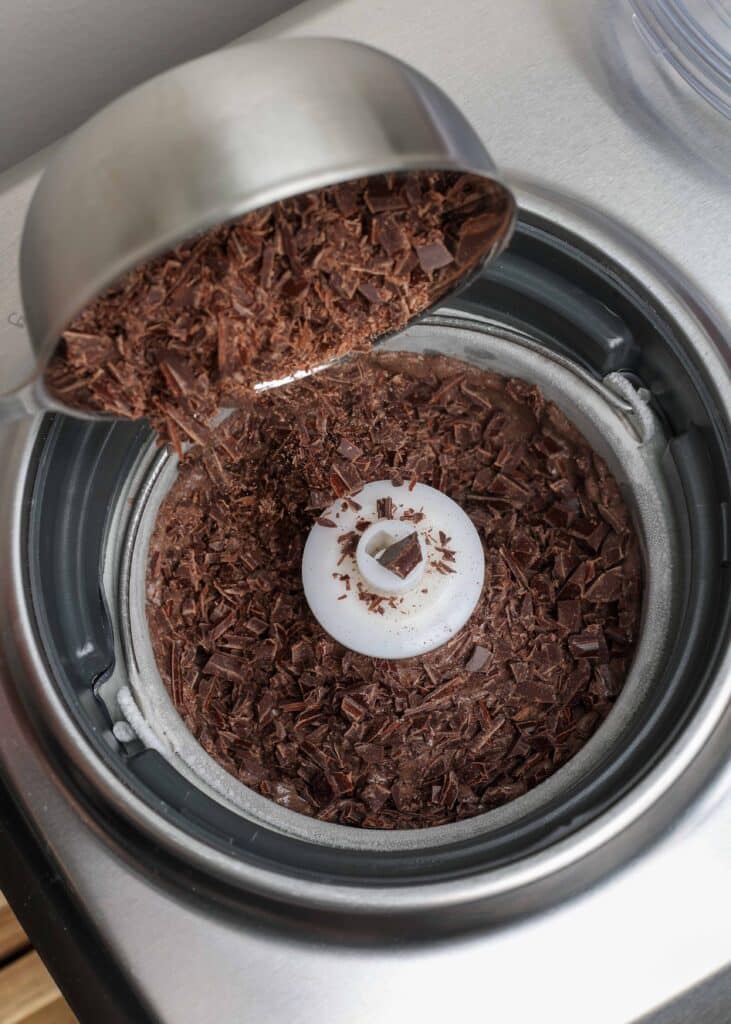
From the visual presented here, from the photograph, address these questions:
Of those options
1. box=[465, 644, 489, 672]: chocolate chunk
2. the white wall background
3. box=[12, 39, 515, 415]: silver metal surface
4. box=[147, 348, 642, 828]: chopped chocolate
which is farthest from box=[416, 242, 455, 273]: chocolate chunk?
the white wall background

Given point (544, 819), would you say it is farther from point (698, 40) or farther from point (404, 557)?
point (698, 40)

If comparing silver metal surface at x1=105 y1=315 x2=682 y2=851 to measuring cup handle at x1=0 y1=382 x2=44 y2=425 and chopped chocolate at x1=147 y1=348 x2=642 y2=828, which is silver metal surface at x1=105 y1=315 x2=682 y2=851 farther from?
measuring cup handle at x1=0 y1=382 x2=44 y2=425

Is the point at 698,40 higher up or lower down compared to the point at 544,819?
higher up

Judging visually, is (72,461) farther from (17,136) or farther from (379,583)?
(17,136)

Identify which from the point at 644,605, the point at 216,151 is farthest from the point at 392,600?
the point at 216,151

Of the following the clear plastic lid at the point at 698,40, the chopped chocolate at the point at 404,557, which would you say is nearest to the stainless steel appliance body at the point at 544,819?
the clear plastic lid at the point at 698,40

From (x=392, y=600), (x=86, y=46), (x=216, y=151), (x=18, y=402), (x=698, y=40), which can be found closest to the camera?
(x=216, y=151)

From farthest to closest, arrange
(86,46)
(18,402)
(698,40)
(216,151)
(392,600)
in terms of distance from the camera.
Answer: (86,46), (392,600), (698,40), (18,402), (216,151)
